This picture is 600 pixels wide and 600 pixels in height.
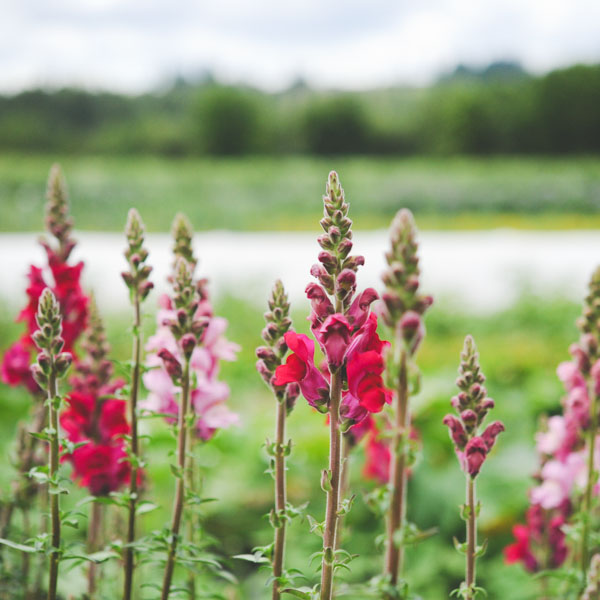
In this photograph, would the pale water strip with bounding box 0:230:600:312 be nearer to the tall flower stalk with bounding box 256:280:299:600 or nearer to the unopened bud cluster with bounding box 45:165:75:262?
the unopened bud cluster with bounding box 45:165:75:262

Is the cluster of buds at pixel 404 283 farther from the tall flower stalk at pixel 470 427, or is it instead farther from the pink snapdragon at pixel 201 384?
the pink snapdragon at pixel 201 384

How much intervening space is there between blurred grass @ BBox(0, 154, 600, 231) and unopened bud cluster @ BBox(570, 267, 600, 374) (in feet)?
48.4

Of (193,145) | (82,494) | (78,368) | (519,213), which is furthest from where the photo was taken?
(193,145)

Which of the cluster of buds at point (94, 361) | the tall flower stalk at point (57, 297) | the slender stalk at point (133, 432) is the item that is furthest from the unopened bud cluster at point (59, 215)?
the slender stalk at point (133, 432)

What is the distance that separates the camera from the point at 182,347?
4.99 feet

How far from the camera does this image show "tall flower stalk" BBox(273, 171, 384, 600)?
1.22 m

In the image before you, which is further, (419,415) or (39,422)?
(419,415)

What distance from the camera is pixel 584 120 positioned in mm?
22500

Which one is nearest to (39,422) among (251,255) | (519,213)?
(251,255)

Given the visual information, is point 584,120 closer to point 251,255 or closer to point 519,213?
point 519,213

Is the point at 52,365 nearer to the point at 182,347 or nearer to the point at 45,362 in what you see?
the point at 45,362

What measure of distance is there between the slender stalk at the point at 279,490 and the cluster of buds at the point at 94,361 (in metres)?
0.68

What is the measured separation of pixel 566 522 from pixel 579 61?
1081 inches

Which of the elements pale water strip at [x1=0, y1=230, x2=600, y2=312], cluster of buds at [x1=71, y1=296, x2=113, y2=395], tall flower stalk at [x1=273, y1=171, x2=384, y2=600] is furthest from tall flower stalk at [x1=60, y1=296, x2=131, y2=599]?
pale water strip at [x1=0, y1=230, x2=600, y2=312]
